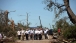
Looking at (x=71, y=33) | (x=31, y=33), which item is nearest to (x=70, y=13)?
(x=71, y=33)

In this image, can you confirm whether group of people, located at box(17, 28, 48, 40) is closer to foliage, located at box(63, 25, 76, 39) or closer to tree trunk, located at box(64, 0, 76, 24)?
foliage, located at box(63, 25, 76, 39)

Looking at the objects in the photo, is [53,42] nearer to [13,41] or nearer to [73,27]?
[73,27]

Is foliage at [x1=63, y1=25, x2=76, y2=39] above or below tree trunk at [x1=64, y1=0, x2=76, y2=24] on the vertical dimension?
below

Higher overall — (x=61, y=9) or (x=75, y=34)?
(x=61, y=9)

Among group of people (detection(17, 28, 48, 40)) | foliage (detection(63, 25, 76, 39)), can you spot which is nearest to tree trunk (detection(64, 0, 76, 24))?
foliage (detection(63, 25, 76, 39))

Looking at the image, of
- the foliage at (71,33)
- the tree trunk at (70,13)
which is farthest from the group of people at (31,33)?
the tree trunk at (70,13)

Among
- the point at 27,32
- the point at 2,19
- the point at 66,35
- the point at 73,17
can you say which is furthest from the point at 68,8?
the point at 2,19

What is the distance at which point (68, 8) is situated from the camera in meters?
26.9

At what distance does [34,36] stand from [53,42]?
6201 mm

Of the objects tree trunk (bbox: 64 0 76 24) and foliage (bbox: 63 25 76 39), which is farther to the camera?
tree trunk (bbox: 64 0 76 24)

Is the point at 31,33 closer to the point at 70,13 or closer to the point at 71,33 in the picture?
the point at 70,13

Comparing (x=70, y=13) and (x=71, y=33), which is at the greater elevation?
(x=70, y=13)

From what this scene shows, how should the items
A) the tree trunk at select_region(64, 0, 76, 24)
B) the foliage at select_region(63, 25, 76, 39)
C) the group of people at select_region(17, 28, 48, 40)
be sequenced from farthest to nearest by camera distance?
1. the group of people at select_region(17, 28, 48, 40)
2. the tree trunk at select_region(64, 0, 76, 24)
3. the foliage at select_region(63, 25, 76, 39)

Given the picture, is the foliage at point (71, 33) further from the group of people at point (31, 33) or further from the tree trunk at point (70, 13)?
the group of people at point (31, 33)
